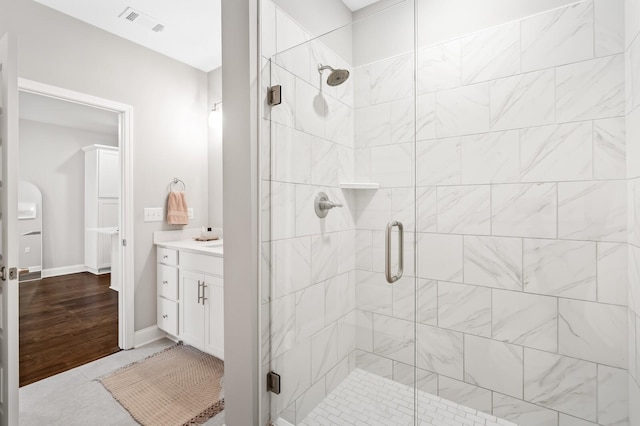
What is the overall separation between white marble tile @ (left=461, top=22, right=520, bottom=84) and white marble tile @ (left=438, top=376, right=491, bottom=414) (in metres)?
1.38

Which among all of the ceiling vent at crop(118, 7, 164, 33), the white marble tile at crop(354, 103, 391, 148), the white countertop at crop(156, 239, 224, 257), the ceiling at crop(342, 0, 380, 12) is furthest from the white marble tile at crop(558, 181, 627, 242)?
the ceiling vent at crop(118, 7, 164, 33)

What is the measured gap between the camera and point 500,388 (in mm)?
1372

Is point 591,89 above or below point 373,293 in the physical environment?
above

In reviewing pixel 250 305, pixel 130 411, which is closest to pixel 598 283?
pixel 250 305

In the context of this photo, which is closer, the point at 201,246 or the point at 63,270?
the point at 201,246

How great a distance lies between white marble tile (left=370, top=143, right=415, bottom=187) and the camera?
1312 mm

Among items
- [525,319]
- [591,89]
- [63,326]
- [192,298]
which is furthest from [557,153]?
[63,326]

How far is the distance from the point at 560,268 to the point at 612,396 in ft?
1.60

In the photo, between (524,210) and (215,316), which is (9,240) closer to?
(215,316)

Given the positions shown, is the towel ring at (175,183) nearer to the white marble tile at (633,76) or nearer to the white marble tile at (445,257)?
the white marble tile at (445,257)

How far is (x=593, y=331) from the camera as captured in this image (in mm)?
1204

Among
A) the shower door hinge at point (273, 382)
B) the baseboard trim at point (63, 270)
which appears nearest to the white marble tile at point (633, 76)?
the shower door hinge at point (273, 382)

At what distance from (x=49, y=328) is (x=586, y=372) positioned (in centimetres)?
402

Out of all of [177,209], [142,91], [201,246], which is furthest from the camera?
[177,209]
